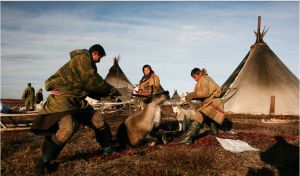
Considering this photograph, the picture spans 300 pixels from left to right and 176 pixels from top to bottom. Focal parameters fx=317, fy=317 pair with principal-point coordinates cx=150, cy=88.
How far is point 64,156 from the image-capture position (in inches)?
254

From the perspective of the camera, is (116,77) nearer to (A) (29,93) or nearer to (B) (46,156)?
(A) (29,93)

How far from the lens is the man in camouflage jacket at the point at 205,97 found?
8.14m

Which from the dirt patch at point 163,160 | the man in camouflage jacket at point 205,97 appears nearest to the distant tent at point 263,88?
the man in camouflage jacket at point 205,97

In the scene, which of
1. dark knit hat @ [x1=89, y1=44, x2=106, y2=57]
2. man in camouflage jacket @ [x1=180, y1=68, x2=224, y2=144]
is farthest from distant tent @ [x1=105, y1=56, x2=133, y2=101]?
dark knit hat @ [x1=89, y1=44, x2=106, y2=57]

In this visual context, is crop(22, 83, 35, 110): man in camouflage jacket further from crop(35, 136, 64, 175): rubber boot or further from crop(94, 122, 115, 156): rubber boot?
crop(35, 136, 64, 175): rubber boot

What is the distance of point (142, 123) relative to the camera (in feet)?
23.1

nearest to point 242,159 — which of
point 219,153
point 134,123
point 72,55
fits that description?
point 219,153

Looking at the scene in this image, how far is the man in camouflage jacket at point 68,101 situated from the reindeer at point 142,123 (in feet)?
4.16

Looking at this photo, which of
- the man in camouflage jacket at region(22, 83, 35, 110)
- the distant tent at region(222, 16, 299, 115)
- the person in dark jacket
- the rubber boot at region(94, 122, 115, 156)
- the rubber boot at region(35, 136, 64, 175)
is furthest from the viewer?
the person in dark jacket

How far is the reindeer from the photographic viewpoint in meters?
7.00

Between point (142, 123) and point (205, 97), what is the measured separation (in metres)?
2.39

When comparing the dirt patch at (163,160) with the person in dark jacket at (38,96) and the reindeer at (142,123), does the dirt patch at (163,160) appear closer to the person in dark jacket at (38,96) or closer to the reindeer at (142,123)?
the reindeer at (142,123)

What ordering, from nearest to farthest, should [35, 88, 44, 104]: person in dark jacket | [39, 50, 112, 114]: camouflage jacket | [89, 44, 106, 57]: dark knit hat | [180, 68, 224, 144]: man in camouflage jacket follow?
[39, 50, 112, 114]: camouflage jacket
[89, 44, 106, 57]: dark knit hat
[180, 68, 224, 144]: man in camouflage jacket
[35, 88, 44, 104]: person in dark jacket

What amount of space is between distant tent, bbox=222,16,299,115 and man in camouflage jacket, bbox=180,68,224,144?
1086 centimetres
